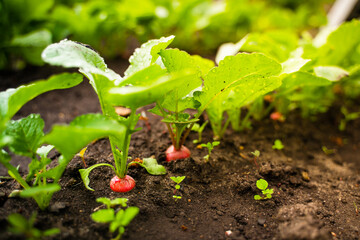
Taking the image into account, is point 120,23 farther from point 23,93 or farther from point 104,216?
point 104,216

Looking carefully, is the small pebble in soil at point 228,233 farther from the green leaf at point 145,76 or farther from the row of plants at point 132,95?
the green leaf at point 145,76

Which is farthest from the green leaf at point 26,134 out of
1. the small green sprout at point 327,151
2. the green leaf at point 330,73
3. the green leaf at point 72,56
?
the small green sprout at point 327,151

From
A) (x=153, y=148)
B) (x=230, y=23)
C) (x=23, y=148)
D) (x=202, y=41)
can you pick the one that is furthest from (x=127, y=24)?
(x=23, y=148)

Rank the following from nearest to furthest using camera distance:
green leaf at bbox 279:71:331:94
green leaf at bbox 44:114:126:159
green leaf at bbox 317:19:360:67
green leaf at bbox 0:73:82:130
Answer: green leaf at bbox 44:114:126:159, green leaf at bbox 0:73:82:130, green leaf at bbox 279:71:331:94, green leaf at bbox 317:19:360:67

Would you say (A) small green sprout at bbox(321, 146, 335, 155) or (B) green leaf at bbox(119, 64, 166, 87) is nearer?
(B) green leaf at bbox(119, 64, 166, 87)

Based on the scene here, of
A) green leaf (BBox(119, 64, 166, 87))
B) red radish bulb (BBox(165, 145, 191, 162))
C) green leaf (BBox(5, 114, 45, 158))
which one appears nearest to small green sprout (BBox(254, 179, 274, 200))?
red radish bulb (BBox(165, 145, 191, 162))

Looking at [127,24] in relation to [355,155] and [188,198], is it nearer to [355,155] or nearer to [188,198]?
[188,198]

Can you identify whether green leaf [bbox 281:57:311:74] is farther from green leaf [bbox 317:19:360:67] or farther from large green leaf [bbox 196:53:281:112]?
green leaf [bbox 317:19:360:67]
